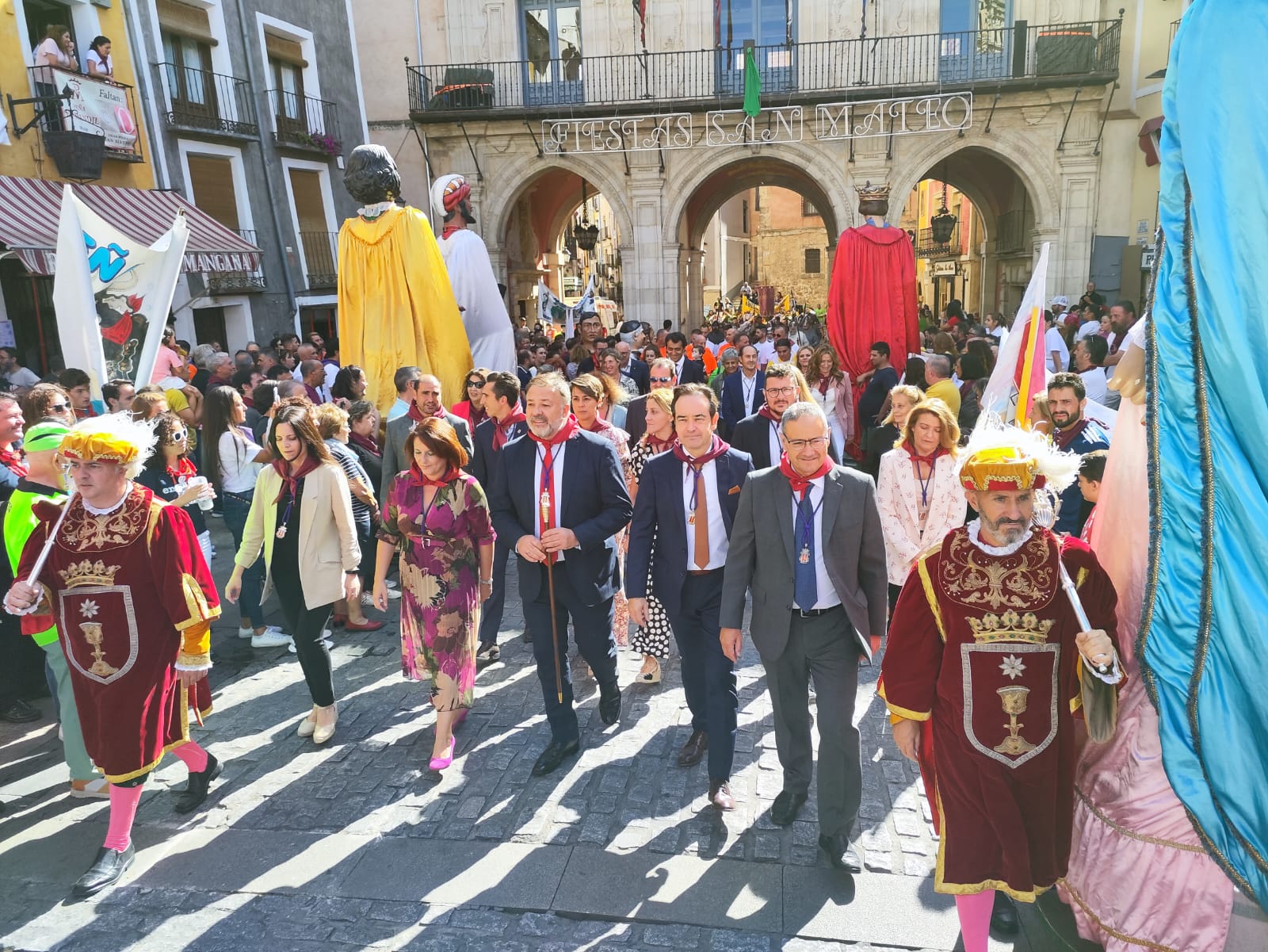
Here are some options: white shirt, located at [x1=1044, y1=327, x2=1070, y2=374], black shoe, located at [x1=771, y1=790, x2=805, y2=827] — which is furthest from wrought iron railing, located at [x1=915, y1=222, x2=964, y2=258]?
black shoe, located at [x1=771, y1=790, x2=805, y2=827]

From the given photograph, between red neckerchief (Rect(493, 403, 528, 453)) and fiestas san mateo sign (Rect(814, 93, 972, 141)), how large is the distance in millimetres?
14707

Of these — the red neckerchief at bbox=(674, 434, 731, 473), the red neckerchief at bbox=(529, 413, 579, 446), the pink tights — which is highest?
the red neckerchief at bbox=(529, 413, 579, 446)

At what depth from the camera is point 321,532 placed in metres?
4.73

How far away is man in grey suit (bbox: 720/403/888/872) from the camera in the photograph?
3531mm

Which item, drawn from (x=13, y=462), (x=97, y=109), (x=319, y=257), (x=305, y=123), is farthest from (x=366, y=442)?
(x=305, y=123)

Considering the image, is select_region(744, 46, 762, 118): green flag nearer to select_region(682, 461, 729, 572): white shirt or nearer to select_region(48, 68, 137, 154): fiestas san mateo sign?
select_region(48, 68, 137, 154): fiestas san mateo sign

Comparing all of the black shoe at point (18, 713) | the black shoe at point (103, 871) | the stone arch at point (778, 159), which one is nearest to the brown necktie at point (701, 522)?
the black shoe at point (103, 871)

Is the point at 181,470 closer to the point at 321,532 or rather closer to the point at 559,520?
the point at 321,532

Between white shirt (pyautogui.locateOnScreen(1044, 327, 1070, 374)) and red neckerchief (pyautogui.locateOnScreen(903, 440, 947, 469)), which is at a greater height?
red neckerchief (pyautogui.locateOnScreen(903, 440, 947, 469))

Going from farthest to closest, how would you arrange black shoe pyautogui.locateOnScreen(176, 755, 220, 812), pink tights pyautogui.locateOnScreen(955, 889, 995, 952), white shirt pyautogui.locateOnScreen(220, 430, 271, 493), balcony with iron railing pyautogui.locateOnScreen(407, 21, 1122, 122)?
balcony with iron railing pyautogui.locateOnScreen(407, 21, 1122, 122)
white shirt pyautogui.locateOnScreen(220, 430, 271, 493)
black shoe pyautogui.locateOnScreen(176, 755, 220, 812)
pink tights pyautogui.locateOnScreen(955, 889, 995, 952)

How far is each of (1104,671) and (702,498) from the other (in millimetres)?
2031

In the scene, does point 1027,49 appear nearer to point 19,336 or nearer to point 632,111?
point 632,111

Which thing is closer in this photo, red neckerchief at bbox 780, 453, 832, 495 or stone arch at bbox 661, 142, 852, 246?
red neckerchief at bbox 780, 453, 832, 495

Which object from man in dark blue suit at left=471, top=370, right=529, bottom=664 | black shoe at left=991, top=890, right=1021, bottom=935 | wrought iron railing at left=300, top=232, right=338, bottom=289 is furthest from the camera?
wrought iron railing at left=300, top=232, right=338, bottom=289
